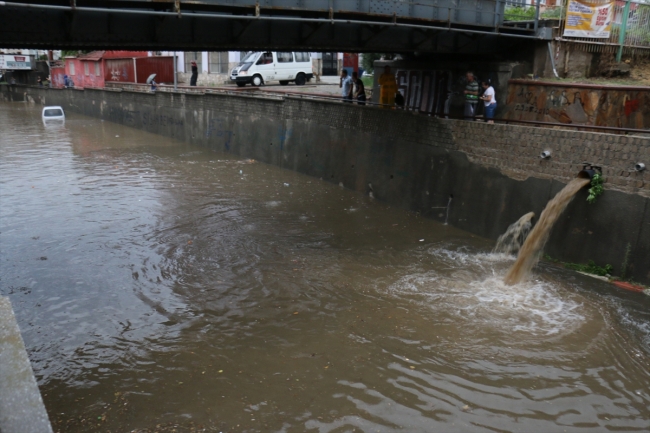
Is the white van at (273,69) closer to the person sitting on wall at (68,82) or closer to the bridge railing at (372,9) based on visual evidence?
the bridge railing at (372,9)

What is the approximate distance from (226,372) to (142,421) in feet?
4.42

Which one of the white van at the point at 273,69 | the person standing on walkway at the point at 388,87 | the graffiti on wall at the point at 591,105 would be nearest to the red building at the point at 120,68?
the white van at the point at 273,69

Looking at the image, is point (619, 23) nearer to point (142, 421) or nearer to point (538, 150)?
point (538, 150)

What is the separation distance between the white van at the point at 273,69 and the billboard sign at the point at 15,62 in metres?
31.7

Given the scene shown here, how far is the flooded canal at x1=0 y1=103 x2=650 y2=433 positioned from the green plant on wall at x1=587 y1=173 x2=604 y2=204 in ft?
4.91

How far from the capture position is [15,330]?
4.61m

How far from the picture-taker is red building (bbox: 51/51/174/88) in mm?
41094

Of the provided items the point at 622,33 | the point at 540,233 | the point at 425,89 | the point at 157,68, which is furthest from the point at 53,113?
the point at 540,233

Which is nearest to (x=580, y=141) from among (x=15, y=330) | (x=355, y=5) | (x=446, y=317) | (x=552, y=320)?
(x=552, y=320)

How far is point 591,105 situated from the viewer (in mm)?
13883

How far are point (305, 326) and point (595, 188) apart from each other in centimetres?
612

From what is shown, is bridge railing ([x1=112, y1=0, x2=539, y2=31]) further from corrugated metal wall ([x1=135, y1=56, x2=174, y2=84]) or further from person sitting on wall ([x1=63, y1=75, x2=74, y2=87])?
person sitting on wall ([x1=63, y1=75, x2=74, y2=87])

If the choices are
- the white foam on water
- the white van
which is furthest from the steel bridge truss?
the white van

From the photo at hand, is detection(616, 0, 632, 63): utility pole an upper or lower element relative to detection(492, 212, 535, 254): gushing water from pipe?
upper
